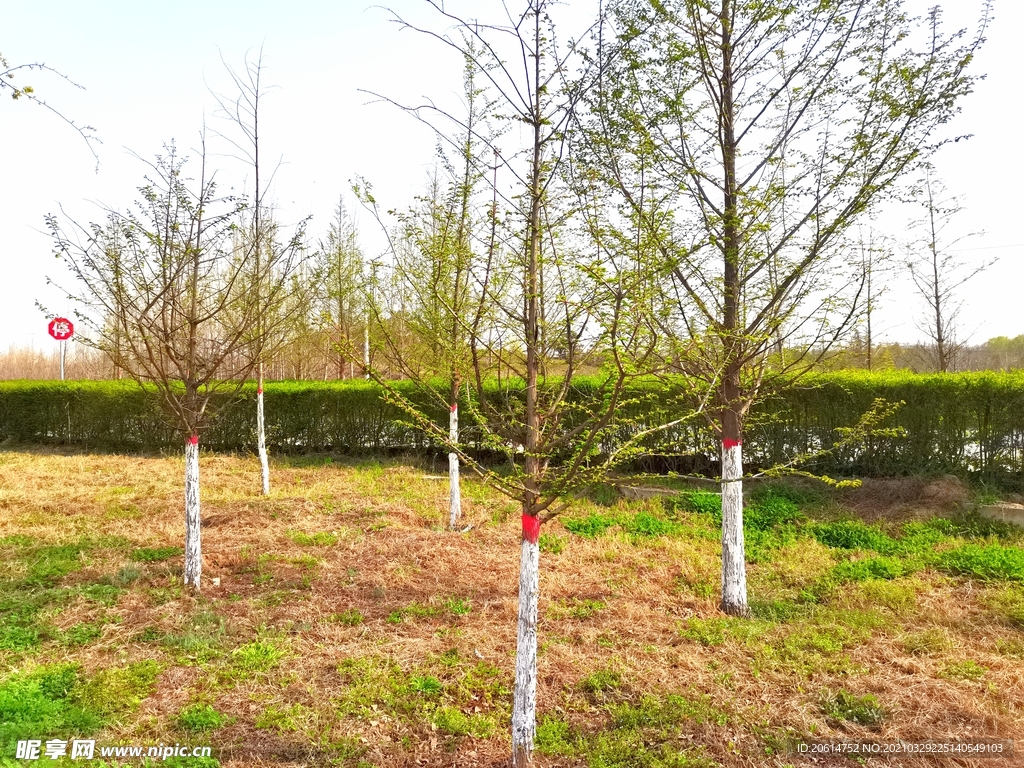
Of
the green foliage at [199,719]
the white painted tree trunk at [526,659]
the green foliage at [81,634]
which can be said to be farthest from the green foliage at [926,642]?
the green foliage at [81,634]

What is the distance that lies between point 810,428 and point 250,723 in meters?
8.14

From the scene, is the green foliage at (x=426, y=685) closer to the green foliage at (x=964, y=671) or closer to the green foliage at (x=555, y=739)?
the green foliage at (x=555, y=739)

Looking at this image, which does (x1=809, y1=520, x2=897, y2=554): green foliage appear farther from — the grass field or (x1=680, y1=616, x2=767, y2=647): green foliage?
(x1=680, y1=616, x2=767, y2=647): green foliage

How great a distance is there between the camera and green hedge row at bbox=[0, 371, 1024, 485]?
7344 mm

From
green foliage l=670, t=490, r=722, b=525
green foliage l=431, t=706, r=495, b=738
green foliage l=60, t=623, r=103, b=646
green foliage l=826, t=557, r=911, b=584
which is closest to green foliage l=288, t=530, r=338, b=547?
green foliage l=60, t=623, r=103, b=646

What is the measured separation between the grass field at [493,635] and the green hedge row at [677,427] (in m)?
1.03

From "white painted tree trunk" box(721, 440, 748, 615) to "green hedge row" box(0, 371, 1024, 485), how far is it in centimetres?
37

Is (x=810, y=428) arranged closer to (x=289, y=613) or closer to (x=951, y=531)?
(x=951, y=531)

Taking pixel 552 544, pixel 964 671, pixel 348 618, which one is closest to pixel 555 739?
pixel 348 618

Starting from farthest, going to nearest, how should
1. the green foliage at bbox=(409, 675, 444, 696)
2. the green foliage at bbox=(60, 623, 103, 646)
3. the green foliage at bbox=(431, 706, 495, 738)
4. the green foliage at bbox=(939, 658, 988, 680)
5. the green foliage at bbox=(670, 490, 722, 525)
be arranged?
1. the green foliage at bbox=(670, 490, 722, 525)
2. the green foliage at bbox=(60, 623, 103, 646)
3. the green foliage at bbox=(939, 658, 988, 680)
4. the green foliage at bbox=(409, 675, 444, 696)
5. the green foliage at bbox=(431, 706, 495, 738)

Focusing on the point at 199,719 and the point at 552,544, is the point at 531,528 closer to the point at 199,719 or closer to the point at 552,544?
the point at 199,719

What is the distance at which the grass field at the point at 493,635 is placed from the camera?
2971mm

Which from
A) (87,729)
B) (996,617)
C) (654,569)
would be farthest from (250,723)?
(996,617)

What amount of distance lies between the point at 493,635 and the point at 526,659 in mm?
1365
